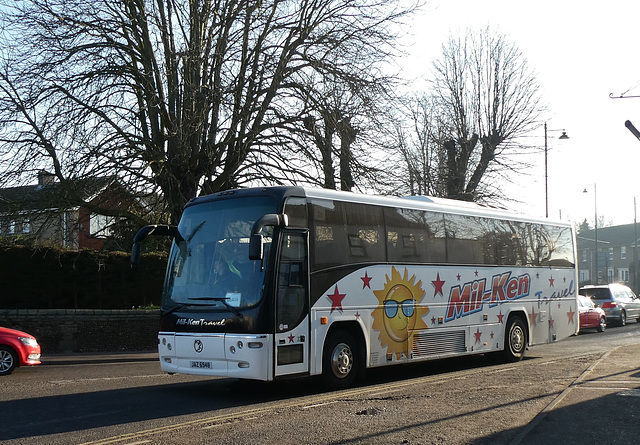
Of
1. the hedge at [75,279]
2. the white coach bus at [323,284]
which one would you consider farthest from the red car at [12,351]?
the hedge at [75,279]

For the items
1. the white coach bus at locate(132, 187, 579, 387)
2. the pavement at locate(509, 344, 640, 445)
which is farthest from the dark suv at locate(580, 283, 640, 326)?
the pavement at locate(509, 344, 640, 445)

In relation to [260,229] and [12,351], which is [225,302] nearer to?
[260,229]

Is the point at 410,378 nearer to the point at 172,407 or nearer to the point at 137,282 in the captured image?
the point at 172,407

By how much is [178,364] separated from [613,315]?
26529 mm

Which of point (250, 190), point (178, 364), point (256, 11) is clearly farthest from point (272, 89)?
point (178, 364)

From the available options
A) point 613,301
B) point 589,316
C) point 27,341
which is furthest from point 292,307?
point 613,301

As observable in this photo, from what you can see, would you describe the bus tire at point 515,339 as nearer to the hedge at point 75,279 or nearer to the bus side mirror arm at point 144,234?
the bus side mirror arm at point 144,234

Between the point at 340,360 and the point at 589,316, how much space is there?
1935 centimetres

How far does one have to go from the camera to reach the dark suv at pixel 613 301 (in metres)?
32.8

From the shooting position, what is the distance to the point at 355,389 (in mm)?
11758

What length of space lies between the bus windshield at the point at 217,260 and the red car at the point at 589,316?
20.0 m

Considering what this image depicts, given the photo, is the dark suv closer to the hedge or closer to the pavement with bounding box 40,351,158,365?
the hedge

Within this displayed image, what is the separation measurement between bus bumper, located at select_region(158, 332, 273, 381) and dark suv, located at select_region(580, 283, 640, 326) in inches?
1018

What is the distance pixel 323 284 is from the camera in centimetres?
1176
